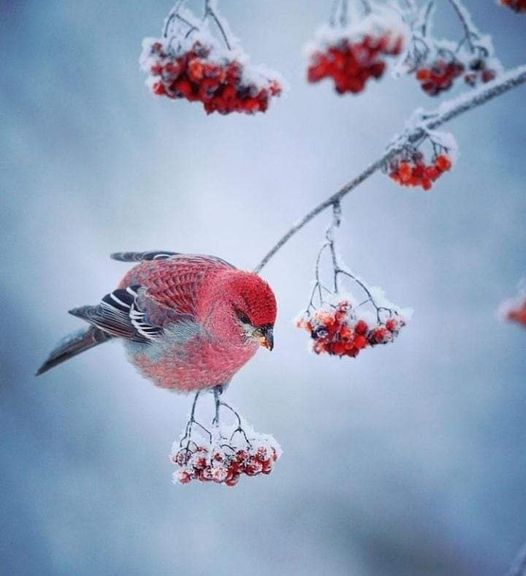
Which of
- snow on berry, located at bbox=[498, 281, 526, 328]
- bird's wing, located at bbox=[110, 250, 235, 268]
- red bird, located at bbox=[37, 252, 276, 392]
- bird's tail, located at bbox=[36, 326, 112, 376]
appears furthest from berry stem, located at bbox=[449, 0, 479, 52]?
bird's tail, located at bbox=[36, 326, 112, 376]

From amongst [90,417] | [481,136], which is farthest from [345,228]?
[90,417]

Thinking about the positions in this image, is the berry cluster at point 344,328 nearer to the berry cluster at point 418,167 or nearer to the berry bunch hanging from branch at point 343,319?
the berry bunch hanging from branch at point 343,319

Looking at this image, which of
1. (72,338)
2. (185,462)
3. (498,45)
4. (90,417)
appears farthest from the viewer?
(90,417)

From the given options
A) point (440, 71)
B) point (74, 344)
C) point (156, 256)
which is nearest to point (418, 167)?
point (440, 71)

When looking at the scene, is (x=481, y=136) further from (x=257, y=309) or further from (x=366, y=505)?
(x=366, y=505)

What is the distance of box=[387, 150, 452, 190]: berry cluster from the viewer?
914 mm

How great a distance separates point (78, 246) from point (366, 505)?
1.02 meters

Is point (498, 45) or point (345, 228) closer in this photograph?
point (498, 45)

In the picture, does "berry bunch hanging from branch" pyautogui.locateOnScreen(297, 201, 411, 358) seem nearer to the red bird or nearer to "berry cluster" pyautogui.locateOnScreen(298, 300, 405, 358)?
"berry cluster" pyautogui.locateOnScreen(298, 300, 405, 358)

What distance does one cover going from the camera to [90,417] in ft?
4.99

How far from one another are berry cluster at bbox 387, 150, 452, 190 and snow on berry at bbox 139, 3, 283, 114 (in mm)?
247

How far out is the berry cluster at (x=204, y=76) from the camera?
89cm

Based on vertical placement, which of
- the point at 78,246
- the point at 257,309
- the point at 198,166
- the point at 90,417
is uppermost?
the point at 198,166

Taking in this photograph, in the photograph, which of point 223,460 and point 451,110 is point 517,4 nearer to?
point 451,110
